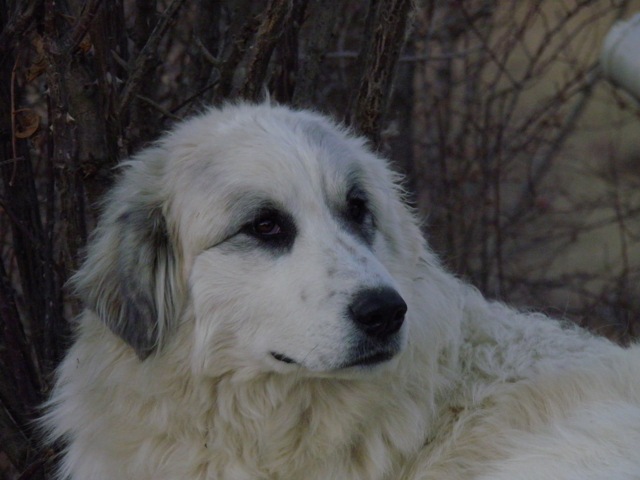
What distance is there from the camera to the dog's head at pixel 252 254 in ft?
9.35

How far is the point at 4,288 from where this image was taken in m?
3.77

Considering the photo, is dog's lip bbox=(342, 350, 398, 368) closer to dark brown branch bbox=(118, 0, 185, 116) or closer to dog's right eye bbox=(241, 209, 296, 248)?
dog's right eye bbox=(241, 209, 296, 248)

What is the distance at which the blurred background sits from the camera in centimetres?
354

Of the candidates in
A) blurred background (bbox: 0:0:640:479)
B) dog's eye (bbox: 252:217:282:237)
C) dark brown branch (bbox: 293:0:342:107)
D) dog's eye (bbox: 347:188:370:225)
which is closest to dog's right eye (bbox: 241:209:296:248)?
dog's eye (bbox: 252:217:282:237)

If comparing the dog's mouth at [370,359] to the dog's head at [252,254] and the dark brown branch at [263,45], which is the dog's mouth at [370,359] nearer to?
the dog's head at [252,254]

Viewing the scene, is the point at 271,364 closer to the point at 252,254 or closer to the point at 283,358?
the point at 283,358

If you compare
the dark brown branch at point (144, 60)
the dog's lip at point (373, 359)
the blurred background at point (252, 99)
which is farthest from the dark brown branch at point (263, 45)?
the dog's lip at point (373, 359)

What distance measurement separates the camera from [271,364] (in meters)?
2.98

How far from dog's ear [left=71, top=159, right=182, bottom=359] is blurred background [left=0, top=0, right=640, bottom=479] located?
1.59 ft

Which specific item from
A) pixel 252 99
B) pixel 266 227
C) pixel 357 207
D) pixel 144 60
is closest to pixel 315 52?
pixel 252 99

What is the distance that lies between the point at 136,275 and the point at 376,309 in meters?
0.80

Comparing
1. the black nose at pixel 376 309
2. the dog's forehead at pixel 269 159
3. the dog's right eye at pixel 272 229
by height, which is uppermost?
the dog's forehead at pixel 269 159

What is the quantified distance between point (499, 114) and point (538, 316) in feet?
10.9

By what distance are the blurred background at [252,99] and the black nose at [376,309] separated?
1.28m
